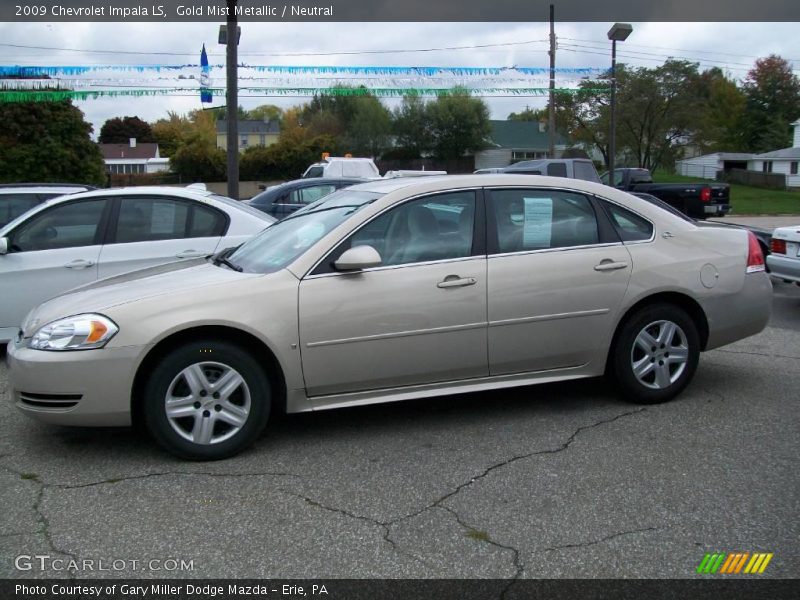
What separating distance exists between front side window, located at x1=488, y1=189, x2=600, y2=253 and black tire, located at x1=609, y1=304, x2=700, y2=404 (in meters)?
0.64

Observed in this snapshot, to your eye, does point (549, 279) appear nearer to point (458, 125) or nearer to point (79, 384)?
point (79, 384)

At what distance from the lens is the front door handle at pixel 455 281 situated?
480 centimetres

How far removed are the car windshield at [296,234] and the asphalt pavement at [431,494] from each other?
1091mm

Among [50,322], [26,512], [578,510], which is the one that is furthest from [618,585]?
[50,322]

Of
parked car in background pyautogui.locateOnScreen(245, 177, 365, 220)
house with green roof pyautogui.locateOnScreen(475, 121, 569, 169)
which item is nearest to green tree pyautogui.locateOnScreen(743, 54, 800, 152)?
house with green roof pyautogui.locateOnScreen(475, 121, 569, 169)

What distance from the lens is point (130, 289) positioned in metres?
4.63

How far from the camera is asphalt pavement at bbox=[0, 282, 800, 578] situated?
337 cm

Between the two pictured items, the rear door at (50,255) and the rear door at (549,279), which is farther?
the rear door at (50,255)

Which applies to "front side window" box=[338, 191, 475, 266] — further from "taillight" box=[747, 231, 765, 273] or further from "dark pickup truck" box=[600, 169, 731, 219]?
"dark pickup truck" box=[600, 169, 731, 219]

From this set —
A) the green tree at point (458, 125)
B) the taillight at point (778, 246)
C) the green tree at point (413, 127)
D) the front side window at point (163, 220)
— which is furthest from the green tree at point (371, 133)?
the front side window at point (163, 220)

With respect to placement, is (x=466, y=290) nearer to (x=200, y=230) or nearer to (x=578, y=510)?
(x=578, y=510)

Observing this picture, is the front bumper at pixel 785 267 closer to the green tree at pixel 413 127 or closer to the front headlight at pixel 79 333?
the front headlight at pixel 79 333

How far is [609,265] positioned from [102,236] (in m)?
4.49

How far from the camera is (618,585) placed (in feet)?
10.4
